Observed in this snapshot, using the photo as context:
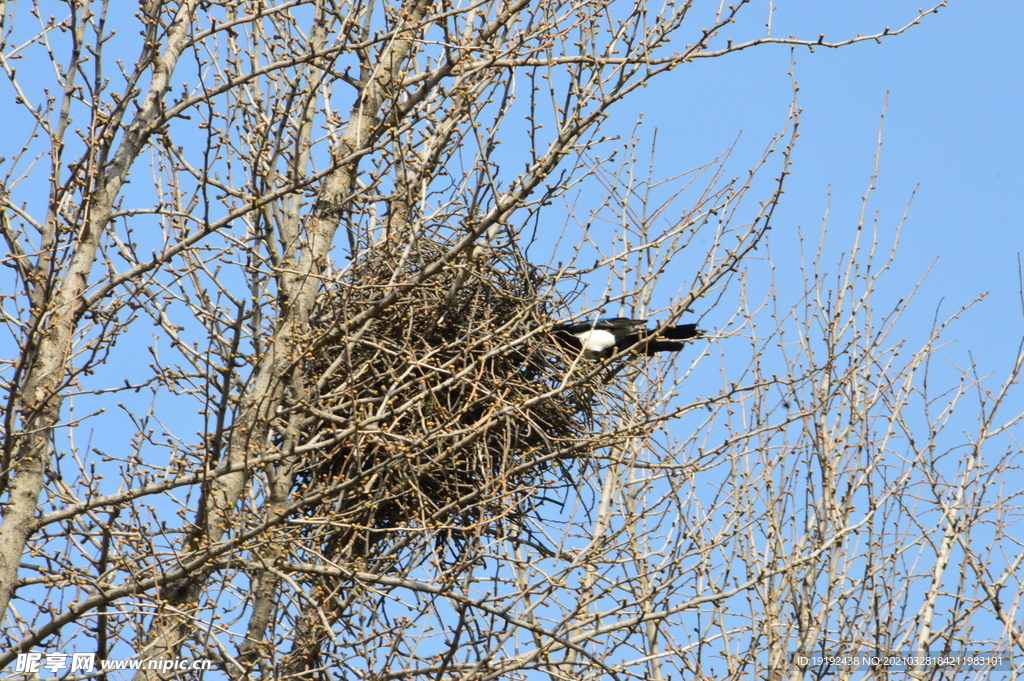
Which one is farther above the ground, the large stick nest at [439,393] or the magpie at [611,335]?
the magpie at [611,335]

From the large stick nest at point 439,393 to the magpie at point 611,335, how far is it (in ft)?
1.03

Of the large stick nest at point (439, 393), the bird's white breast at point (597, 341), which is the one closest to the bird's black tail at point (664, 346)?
the bird's white breast at point (597, 341)

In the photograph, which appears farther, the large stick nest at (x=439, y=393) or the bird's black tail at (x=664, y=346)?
the bird's black tail at (x=664, y=346)

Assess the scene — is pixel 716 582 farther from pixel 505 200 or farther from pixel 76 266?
pixel 76 266

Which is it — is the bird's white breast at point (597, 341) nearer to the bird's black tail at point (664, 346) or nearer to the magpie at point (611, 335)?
the magpie at point (611, 335)

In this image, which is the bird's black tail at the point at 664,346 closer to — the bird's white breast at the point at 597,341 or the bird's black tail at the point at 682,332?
the bird's black tail at the point at 682,332

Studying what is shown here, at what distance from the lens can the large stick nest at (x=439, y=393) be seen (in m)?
4.49

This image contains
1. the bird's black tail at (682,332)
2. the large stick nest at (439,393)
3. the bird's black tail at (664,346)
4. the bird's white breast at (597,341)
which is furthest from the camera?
the bird's white breast at (597,341)

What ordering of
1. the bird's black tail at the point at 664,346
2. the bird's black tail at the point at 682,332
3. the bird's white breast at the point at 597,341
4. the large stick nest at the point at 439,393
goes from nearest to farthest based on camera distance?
the large stick nest at the point at 439,393 → the bird's black tail at the point at 682,332 → the bird's black tail at the point at 664,346 → the bird's white breast at the point at 597,341

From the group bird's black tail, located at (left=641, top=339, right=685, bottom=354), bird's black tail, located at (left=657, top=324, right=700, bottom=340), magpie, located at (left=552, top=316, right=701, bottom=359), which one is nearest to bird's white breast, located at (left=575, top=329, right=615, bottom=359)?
magpie, located at (left=552, top=316, right=701, bottom=359)

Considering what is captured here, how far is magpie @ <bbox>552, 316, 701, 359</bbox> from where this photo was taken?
5359 mm

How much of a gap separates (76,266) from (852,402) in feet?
13.8

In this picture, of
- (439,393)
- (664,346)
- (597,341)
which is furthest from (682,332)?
(439,393)

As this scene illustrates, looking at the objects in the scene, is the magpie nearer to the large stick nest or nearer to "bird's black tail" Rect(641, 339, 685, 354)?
"bird's black tail" Rect(641, 339, 685, 354)
